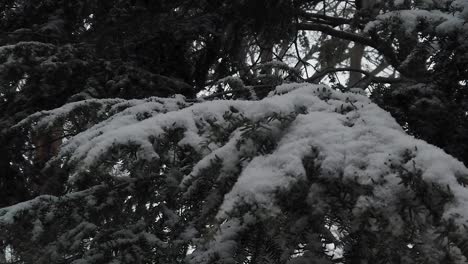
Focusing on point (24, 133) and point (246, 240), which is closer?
point (246, 240)

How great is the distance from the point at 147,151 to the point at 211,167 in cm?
22

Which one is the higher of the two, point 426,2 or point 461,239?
point 426,2

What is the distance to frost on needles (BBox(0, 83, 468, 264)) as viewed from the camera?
1.00m

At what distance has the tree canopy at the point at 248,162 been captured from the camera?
1016mm

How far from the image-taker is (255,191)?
39.8 inches

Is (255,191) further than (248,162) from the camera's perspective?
No

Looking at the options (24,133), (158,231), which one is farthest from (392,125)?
(24,133)

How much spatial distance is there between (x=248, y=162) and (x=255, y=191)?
8.7 inches

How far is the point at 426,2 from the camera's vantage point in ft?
7.97

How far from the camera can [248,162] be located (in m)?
1.22

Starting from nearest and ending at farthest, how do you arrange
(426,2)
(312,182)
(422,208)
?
(422,208), (312,182), (426,2)

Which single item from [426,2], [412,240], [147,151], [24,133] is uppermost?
[426,2]

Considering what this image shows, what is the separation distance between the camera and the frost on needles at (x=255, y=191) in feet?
3.27

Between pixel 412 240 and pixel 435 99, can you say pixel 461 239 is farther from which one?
pixel 435 99
